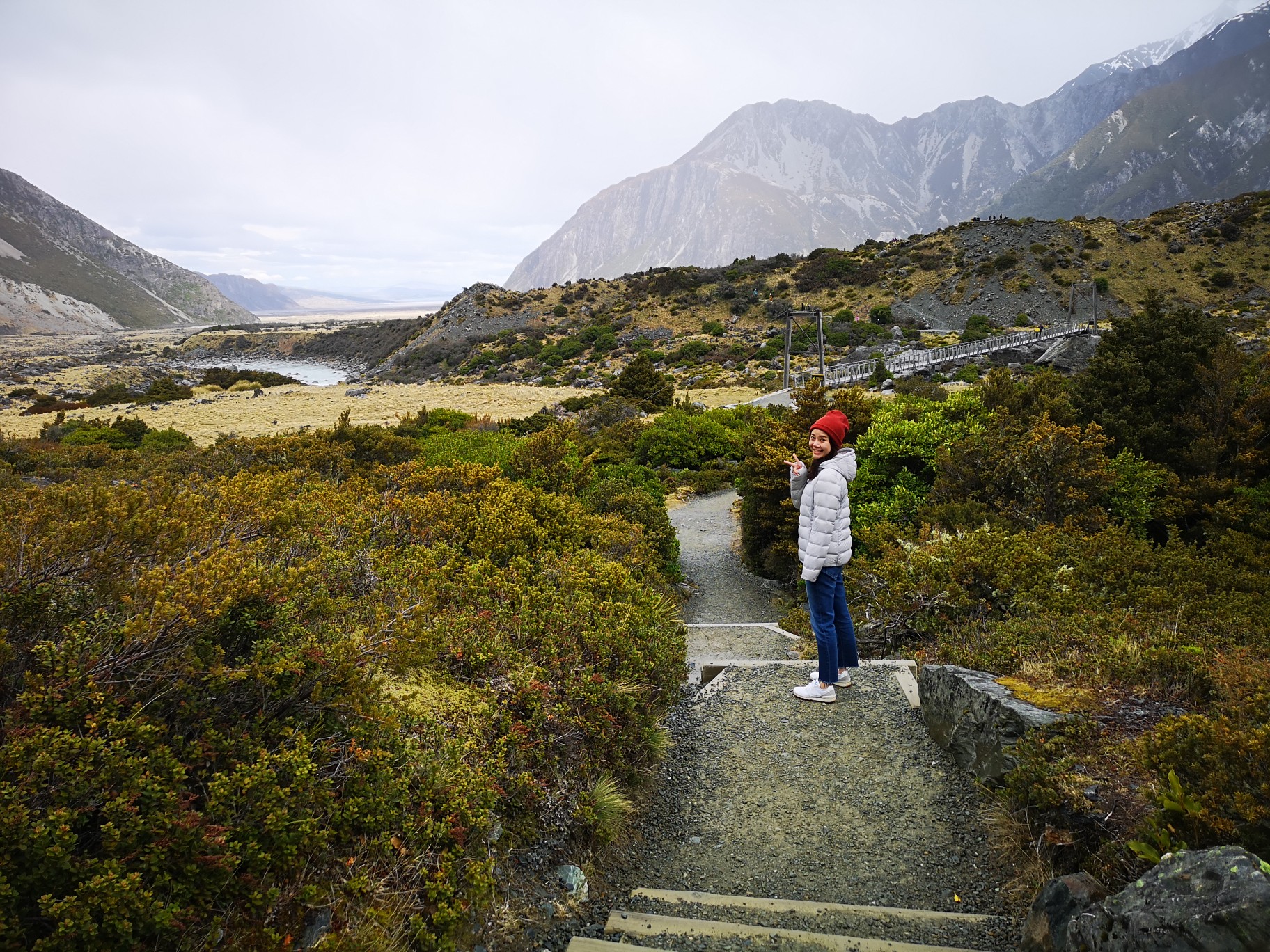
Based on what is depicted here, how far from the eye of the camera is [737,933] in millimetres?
2629

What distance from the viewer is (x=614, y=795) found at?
3.33 metres

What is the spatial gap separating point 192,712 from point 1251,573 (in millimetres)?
7709

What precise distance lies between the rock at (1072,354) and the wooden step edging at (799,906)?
27.5 meters

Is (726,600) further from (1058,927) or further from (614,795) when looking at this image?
(1058,927)

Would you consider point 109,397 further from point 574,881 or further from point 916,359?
point 916,359

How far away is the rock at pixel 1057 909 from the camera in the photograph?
227 cm

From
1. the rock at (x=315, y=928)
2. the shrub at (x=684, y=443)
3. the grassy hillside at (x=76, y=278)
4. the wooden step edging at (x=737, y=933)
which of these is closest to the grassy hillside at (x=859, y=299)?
the shrub at (x=684, y=443)

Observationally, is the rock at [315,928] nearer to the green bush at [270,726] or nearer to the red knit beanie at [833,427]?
the green bush at [270,726]

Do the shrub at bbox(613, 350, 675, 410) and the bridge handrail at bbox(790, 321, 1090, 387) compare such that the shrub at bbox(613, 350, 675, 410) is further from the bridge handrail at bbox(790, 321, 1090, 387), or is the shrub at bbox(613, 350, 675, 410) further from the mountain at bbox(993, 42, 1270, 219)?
the mountain at bbox(993, 42, 1270, 219)

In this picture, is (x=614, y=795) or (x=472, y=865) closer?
(x=472, y=865)

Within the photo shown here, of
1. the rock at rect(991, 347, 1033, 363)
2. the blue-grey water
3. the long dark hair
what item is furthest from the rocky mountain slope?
the long dark hair

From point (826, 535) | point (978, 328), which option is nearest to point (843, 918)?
point (826, 535)

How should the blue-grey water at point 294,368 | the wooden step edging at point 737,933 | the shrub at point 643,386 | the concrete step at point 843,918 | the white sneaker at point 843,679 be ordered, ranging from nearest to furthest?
the wooden step edging at point 737,933 → the concrete step at point 843,918 → the white sneaker at point 843,679 → the shrub at point 643,386 → the blue-grey water at point 294,368

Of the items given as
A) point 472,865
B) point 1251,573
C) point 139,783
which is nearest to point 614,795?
point 472,865
